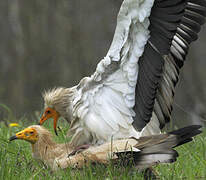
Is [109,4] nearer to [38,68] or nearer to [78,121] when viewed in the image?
[38,68]

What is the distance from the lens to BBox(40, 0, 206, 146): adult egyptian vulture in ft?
17.7

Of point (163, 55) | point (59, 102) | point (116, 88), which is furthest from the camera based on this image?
Answer: point (59, 102)

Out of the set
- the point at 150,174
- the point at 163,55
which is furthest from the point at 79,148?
the point at 163,55

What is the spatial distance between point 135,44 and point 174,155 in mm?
1135

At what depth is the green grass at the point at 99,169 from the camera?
5129 millimetres

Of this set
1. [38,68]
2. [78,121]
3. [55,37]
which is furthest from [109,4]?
[78,121]

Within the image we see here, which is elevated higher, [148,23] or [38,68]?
[38,68]

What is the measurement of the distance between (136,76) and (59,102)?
114 cm

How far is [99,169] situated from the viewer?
5.27 m

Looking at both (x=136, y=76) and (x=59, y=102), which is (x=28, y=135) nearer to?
(x=59, y=102)

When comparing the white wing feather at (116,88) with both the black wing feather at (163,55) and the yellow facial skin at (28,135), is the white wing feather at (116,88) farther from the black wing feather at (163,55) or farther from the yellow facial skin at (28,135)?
the yellow facial skin at (28,135)

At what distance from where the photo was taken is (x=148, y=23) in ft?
17.7

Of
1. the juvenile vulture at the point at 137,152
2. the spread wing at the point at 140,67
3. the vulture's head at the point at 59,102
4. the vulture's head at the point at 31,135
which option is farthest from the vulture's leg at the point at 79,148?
the vulture's head at the point at 59,102

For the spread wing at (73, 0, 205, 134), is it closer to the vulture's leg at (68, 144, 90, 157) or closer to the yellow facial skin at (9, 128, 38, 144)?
the vulture's leg at (68, 144, 90, 157)
